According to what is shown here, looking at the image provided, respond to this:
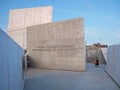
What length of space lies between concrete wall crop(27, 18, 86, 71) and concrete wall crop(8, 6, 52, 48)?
711 centimetres

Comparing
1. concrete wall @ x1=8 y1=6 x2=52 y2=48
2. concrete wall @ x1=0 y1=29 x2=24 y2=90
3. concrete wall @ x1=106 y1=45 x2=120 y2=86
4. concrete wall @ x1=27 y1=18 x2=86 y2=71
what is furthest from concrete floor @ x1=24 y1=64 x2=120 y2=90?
concrete wall @ x1=8 y1=6 x2=52 y2=48

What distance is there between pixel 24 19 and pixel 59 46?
490 inches

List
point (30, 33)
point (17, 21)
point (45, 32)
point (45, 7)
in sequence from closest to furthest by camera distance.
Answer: point (45, 32), point (30, 33), point (45, 7), point (17, 21)

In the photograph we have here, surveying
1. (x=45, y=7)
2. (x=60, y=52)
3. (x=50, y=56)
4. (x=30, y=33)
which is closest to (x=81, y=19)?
(x=60, y=52)

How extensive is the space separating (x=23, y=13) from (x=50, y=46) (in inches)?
469

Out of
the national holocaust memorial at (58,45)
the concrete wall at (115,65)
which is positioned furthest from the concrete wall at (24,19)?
the concrete wall at (115,65)

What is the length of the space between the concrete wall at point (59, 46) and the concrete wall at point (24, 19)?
711 cm

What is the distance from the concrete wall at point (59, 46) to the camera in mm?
12398

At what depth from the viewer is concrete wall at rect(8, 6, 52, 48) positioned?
73.7ft

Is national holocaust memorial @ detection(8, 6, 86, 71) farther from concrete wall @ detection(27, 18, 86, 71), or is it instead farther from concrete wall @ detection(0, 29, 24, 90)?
concrete wall @ detection(0, 29, 24, 90)

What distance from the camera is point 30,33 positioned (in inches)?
634

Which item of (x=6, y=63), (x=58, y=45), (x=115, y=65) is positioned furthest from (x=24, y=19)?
(x=6, y=63)

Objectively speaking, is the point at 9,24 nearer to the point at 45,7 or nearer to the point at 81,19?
the point at 45,7

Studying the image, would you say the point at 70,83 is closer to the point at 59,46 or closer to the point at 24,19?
the point at 59,46
